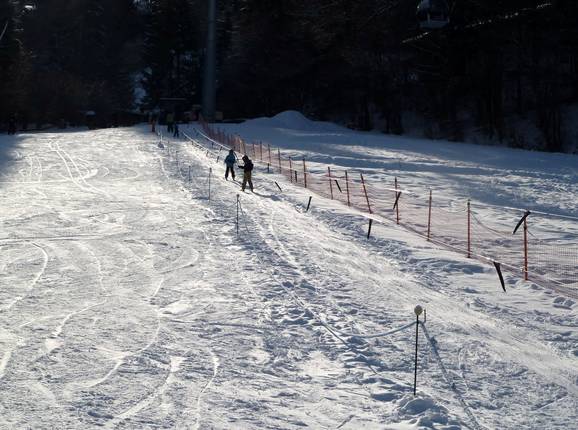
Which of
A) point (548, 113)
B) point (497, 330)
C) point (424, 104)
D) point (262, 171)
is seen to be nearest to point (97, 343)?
point (497, 330)

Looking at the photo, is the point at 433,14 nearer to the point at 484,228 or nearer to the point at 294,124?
the point at 484,228

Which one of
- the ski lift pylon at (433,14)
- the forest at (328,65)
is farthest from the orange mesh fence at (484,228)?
the forest at (328,65)

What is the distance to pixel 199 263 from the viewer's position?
15.0m

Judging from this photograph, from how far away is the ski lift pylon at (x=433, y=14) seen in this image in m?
28.1

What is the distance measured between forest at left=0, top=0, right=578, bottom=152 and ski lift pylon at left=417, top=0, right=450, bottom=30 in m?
4.12

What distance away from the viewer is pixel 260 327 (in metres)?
10.5

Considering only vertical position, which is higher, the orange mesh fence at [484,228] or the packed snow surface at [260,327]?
the orange mesh fence at [484,228]

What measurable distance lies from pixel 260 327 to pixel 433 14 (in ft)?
69.6

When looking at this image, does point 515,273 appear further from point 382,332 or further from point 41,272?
point 41,272

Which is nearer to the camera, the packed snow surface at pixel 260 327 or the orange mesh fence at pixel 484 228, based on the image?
the packed snow surface at pixel 260 327

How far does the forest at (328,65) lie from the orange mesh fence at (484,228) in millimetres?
11485

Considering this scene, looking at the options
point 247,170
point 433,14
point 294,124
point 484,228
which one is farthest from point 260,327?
point 294,124

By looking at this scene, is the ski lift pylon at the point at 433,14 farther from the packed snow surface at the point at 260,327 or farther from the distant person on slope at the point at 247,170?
the packed snow surface at the point at 260,327

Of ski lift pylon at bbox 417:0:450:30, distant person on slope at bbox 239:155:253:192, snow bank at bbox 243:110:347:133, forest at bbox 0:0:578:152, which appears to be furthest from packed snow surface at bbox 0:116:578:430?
snow bank at bbox 243:110:347:133
